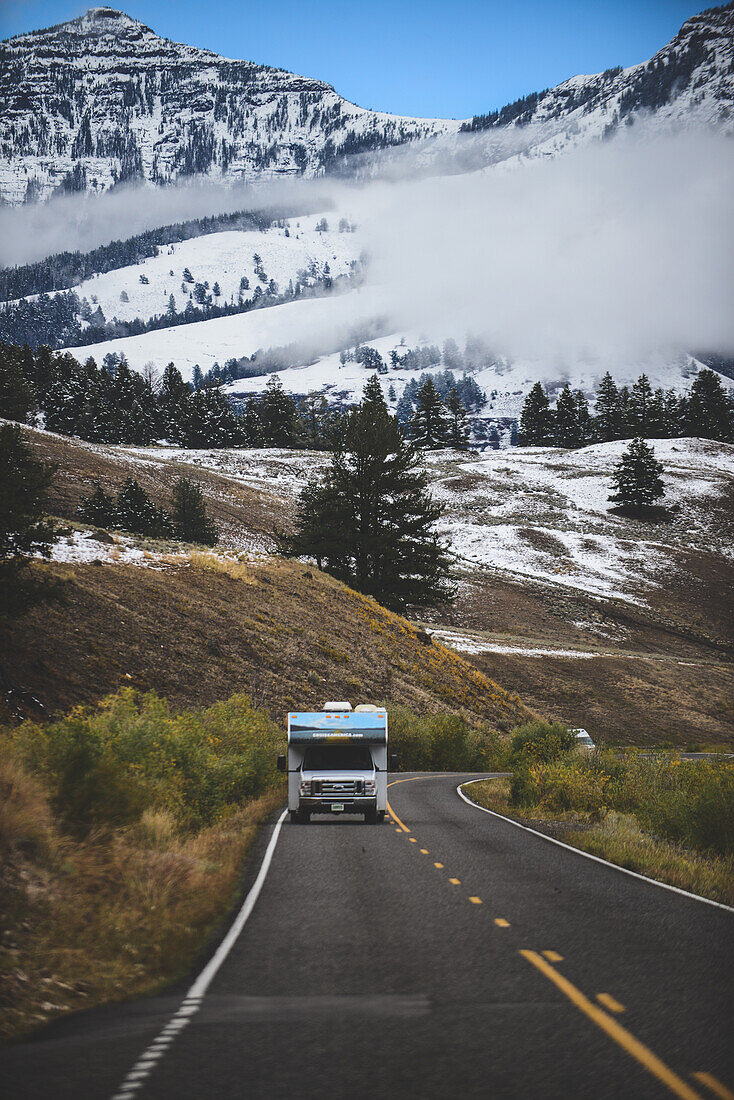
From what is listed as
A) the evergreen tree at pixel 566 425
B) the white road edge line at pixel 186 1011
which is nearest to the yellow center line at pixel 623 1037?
the white road edge line at pixel 186 1011

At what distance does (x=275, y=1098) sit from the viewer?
14.3 ft

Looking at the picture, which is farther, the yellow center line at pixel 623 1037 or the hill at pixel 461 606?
the hill at pixel 461 606

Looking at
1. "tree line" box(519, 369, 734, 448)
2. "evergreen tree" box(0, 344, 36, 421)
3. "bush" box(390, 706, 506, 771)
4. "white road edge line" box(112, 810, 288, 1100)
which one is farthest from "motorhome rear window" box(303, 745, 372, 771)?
"tree line" box(519, 369, 734, 448)

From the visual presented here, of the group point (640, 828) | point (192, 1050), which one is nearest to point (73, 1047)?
point (192, 1050)

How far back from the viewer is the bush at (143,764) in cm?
1016

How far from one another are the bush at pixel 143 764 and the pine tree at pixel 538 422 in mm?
132994

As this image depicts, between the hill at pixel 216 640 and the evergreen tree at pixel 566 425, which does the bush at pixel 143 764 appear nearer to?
the hill at pixel 216 640

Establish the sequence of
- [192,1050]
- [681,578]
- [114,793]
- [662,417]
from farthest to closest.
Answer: [662,417], [681,578], [114,793], [192,1050]

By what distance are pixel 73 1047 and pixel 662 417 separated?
151286 millimetres

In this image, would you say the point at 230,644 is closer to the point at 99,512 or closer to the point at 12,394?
the point at 99,512

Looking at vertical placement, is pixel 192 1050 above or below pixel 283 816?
above

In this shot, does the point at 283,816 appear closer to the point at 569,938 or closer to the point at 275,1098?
the point at 569,938

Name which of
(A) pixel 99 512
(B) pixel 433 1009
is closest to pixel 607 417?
(A) pixel 99 512

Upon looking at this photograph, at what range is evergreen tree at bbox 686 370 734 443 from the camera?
454 feet
